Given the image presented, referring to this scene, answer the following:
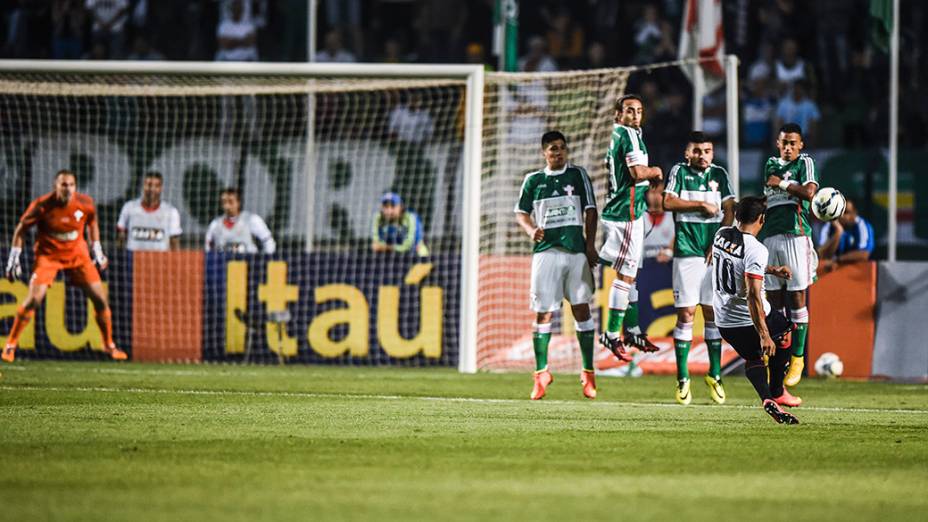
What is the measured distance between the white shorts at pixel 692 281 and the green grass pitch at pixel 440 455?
35.2 inches

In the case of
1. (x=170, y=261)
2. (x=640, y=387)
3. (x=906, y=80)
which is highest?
(x=906, y=80)

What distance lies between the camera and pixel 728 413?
461 inches

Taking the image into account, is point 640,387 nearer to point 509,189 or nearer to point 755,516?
point 509,189

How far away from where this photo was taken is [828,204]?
508 inches

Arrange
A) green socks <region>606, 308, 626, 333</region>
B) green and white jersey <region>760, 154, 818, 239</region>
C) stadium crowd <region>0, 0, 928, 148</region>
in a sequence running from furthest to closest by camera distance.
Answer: stadium crowd <region>0, 0, 928, 148</region>
green and white jersey <region>760, 154, 818, 239</region>
green socks <region>606, 308, 626, 333</region>

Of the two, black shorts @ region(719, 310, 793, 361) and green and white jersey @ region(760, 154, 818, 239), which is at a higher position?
green and white jersey @ region(760, 154, 818, 239)

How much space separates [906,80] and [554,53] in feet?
17.9

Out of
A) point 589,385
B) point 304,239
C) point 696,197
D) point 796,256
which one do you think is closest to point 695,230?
point 696,197

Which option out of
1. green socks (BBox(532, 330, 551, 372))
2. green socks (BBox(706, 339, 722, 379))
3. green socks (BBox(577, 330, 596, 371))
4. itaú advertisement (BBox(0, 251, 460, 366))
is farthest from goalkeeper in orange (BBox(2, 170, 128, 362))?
green socks (BBox(706, 339, 722, 379))

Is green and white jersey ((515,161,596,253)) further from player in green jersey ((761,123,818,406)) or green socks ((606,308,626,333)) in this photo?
player in green jersey ((761,123,818,406))

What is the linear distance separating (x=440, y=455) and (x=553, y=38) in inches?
649

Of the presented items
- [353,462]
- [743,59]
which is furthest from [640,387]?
[743,59]

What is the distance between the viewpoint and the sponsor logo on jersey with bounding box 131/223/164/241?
1886 cm

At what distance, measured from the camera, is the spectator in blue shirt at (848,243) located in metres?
17.0
